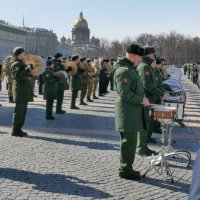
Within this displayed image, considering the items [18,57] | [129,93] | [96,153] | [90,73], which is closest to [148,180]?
[129,93]

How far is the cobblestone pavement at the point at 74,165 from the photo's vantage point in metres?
5.91

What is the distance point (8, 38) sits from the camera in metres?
149

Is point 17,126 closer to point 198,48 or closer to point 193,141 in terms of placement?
point 193,141

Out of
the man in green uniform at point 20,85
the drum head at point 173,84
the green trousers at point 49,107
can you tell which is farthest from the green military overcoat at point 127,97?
the green trousers at point 49,107

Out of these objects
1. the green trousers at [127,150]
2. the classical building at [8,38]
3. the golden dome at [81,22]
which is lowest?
the green trousers at [127,150]

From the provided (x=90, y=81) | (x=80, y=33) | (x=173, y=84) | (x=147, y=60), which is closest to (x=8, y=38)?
(x=80, y=33)

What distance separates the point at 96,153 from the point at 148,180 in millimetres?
1990

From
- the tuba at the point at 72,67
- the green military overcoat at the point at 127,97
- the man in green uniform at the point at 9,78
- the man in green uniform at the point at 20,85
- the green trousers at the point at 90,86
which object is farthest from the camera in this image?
the green trousers at the point at 90,86

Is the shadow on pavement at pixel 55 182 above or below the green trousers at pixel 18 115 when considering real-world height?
below

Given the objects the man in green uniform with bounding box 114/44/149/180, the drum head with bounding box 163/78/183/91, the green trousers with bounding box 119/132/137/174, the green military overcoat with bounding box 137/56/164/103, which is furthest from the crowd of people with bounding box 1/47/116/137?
the green trousers with bounding box 119/132/137/174

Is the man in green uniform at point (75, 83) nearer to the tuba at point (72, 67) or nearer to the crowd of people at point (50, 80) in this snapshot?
the crowd of people at point (50, 80)

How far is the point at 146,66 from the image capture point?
27.5ft

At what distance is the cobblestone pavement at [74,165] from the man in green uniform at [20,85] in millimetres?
406

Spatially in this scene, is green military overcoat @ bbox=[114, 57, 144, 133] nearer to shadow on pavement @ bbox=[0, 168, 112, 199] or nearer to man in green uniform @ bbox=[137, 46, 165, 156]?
shadow on pavement @ bbox=[0, 168, 112, 199]
